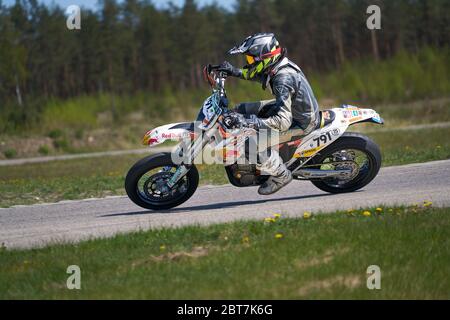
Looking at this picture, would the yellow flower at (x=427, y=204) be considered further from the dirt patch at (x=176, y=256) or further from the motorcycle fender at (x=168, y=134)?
the motorcycle fender at (x=168, y=134)

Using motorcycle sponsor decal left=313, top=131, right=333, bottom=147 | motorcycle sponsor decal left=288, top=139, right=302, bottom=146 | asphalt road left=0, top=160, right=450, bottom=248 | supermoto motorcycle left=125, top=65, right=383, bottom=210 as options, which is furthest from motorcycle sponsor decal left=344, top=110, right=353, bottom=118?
asphalt road left=0, top=160, right=450, bottom=248

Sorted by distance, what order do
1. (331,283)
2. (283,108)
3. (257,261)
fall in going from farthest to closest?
(283,108), (257,261), (331,283)

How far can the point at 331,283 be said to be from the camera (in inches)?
235

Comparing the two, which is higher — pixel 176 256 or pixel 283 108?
pixel 283 108

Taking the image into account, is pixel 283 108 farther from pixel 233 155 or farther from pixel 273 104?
pixel 233 155

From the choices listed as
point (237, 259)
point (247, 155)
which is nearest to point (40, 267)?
point (237, 259)

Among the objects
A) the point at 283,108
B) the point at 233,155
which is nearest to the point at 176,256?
the point at 233,155

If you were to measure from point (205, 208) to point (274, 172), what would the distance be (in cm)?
111

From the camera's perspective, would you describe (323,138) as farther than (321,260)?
Yes

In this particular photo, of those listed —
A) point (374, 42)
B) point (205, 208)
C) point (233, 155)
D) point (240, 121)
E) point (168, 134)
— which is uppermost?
point (374, 42)

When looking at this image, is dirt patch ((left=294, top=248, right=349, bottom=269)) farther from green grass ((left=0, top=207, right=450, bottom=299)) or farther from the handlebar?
the handlebar

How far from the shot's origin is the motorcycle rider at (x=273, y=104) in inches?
367

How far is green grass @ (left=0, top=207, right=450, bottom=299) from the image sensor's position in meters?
5.88

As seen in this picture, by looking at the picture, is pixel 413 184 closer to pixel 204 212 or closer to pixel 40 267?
pixel 204 212
